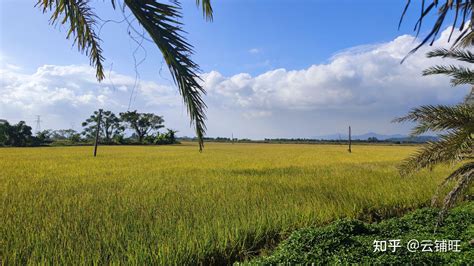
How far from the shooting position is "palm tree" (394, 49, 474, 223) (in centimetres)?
450

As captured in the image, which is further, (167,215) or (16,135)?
(16,135)

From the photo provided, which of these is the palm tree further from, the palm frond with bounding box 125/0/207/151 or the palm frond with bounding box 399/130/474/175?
the palm frond with bounding box 125/0/207/151

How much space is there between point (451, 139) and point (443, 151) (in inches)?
15.1

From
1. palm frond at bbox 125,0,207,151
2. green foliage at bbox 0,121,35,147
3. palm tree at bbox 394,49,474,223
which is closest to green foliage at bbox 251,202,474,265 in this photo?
palm tree at bbox 394,49,474,223

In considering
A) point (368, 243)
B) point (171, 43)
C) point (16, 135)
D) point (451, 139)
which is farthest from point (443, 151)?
point (16, 135)

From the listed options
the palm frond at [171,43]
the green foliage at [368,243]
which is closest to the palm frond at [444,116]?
the green foliage at [368,243]

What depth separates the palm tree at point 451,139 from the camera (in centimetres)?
450

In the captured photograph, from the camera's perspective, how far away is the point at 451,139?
4566mm

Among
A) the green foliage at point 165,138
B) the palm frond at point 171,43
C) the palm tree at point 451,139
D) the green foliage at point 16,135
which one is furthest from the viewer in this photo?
the green foliage at point 165,138

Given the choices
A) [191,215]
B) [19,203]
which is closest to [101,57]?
[191,215]

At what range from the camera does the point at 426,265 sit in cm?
341

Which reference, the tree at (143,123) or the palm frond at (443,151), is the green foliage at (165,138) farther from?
the palm frond at (443,151)

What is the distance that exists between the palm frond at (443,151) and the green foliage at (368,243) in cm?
93

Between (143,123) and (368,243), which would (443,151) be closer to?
(368,243)
